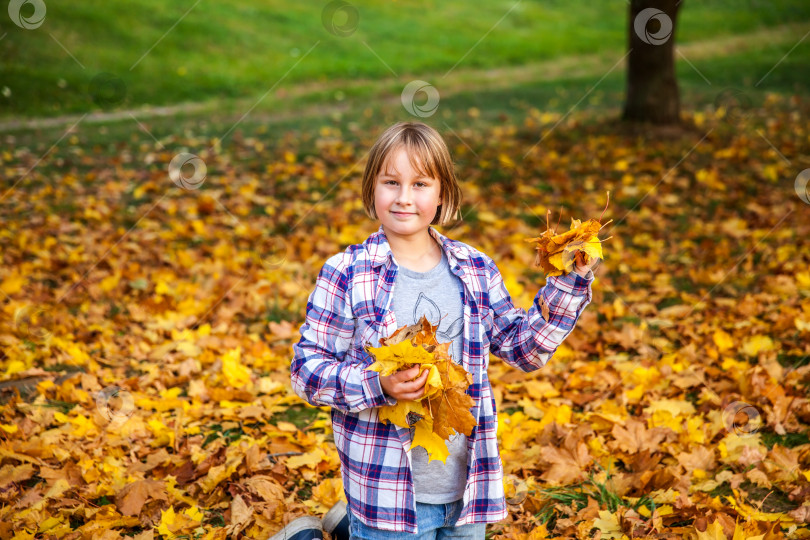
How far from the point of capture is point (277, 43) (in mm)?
16797

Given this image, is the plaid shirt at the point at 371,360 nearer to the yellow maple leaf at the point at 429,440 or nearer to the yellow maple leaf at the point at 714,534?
the yellow maple leaf at the point at 429,440

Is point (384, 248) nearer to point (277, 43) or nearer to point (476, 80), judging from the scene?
point (476, 80)

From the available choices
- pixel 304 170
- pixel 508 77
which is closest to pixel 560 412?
pixel 304 170

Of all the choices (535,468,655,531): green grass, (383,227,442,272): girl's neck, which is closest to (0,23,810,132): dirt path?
(535,468,655,531): green grass

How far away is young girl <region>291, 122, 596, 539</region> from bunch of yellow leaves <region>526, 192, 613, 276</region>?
3 centimetres

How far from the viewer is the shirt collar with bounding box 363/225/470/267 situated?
6.65 feet

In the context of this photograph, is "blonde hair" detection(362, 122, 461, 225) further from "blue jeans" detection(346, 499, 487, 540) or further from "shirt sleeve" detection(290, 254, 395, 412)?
"blue jeans" detection(346, 499, 487, 540)

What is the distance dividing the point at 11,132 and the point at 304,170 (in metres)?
4.67

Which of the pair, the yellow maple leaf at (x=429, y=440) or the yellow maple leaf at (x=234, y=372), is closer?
the yellow maple leaf at (x=429, y=440)

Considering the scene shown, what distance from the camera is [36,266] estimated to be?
5.29 metres

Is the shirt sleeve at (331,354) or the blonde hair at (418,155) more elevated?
the blonde hair at (418,155)

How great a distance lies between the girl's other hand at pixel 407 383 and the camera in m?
1.74

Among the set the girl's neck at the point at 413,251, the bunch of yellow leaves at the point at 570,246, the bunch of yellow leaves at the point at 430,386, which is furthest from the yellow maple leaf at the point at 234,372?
the bunch of yellow leaves at the point at 570,246

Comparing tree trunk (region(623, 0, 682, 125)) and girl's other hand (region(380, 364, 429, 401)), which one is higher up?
tree trunk (region(623, 0, 682, 125))
